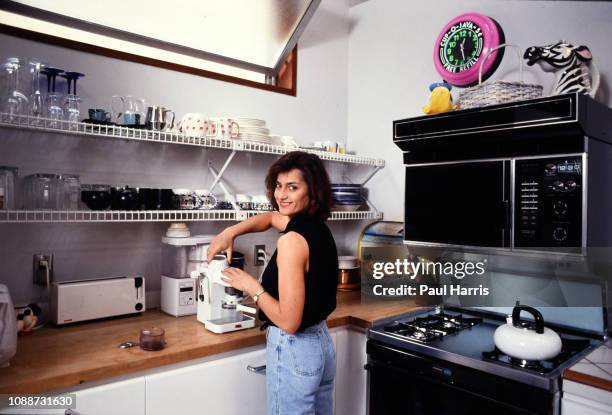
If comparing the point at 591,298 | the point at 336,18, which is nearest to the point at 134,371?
the point at 591,298

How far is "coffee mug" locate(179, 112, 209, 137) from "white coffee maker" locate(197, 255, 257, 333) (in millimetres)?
587

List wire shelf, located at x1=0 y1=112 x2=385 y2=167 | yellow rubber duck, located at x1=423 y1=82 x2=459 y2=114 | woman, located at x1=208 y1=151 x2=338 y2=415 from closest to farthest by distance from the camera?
woman, located at x1=208 y1=151 x2=338 y2=415, wire shelf, located at x1=0 y1=112 x2=385 y2=167, yellow rubber duck, located at x1=423 y1=82 x2=459 y2=114

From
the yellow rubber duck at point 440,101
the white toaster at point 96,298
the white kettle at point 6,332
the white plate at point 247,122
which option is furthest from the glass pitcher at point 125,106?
the yellow rubber duck at point 440,101

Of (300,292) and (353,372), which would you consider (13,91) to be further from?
(353,372)

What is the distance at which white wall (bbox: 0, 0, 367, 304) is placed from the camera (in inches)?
75.0

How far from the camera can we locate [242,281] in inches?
61.9

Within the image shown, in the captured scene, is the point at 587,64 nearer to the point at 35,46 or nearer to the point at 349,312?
the point at 349,312

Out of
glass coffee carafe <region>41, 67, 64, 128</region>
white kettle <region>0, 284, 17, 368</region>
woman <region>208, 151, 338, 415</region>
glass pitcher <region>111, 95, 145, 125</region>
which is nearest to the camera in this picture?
white kettle <region>0, 284, 17, 368</region>

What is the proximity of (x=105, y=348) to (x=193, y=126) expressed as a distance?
3.30ft

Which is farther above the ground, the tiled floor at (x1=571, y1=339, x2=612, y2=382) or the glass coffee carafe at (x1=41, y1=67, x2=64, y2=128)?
the glass coffee carafe at (x1=41, y1=67, x2=64, y2=128)

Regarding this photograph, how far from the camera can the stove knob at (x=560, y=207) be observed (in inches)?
68.3

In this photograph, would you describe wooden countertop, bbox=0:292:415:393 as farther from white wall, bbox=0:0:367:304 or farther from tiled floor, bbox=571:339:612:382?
tiled floor, bbox=571:339:612:382

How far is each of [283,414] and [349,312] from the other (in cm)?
78

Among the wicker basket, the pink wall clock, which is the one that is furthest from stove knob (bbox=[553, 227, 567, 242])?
the pink wall clock
